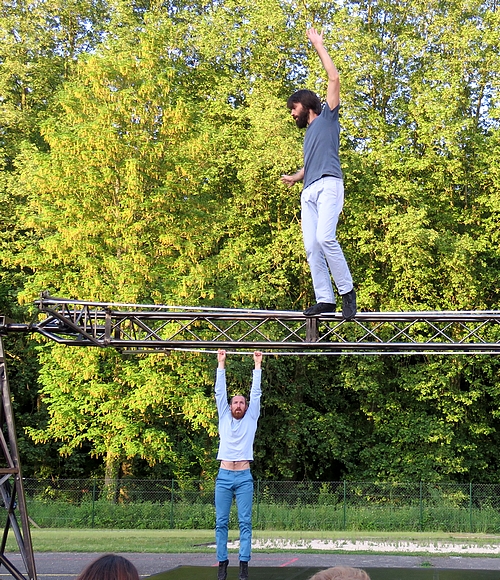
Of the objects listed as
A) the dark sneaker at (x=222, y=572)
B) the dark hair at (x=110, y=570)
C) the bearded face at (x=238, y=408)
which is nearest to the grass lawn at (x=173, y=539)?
the dark sneaker at (x=222, y=572)

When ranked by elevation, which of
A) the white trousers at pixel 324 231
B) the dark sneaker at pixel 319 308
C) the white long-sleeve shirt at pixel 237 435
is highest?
the white trousers at pixel 324 231

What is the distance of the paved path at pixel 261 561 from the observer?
9898 mm

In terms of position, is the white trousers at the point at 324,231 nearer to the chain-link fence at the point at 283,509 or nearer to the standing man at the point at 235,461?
the standing man at the point at 235,461

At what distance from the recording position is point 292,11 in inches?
1141

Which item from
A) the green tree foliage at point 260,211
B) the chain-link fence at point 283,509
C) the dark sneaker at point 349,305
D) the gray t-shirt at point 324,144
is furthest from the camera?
the green tree foliage at point 260,211

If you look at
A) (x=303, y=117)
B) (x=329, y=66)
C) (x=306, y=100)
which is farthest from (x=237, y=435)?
(x=329, y=66)

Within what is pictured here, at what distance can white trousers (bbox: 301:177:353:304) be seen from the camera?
702 centimetres

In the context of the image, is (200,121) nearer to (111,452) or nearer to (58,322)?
(111,452)

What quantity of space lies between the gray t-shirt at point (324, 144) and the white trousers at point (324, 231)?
0.08m

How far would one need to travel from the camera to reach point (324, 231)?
7086 mm

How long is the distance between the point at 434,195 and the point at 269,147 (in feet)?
18.3

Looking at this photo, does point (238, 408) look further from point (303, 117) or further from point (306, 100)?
point (306, 100)

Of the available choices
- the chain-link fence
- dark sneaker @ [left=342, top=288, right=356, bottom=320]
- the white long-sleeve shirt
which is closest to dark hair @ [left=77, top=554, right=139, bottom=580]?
dark sneaker @ [left=342, top=288, right=356, bottom=320]

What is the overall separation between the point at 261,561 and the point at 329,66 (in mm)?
6750
